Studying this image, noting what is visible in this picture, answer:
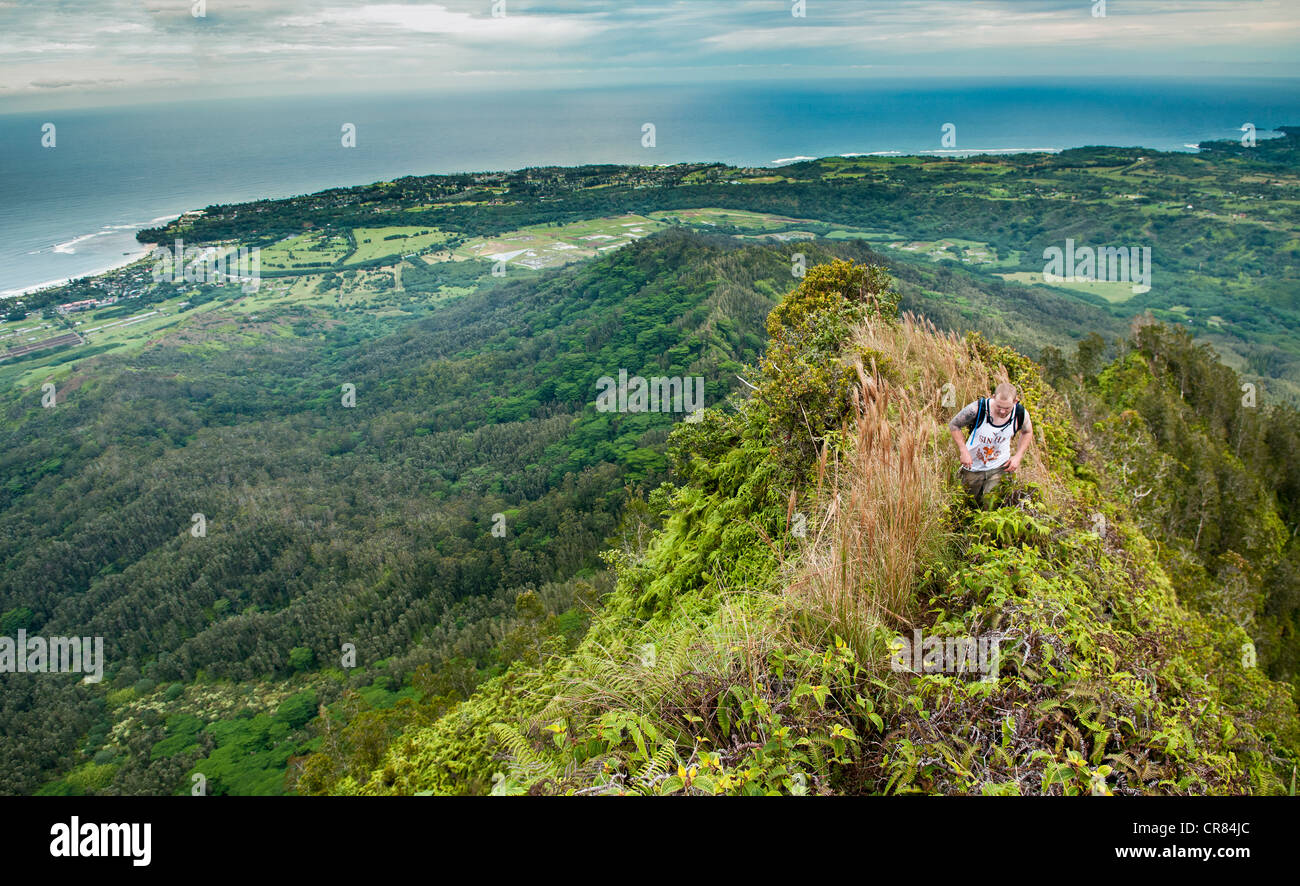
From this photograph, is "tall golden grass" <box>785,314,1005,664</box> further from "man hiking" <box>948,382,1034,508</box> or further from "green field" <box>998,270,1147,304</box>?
"green field" <box>998,270,1147,304</box>

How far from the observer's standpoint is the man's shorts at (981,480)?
3.66 metres

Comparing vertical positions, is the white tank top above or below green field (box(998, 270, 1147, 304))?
below

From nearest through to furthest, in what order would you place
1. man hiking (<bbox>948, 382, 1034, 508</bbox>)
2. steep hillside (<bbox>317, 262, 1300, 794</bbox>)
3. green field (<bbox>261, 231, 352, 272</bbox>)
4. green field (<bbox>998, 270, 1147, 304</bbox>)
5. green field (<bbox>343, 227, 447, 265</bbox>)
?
steep hillside (<bbox>317, 262, 1300, 794</bbox>) < man hiking (<bbox>948, 382, 1034, 508</bbox>) < green field (<bbox>998, 270, 1147, 304</bbox>) < green field (<bbox>261, 231, 352, 272</bbox>) < green field (<bbox>343, 227, 447, 265</bbox>)

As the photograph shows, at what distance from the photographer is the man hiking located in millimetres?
3639

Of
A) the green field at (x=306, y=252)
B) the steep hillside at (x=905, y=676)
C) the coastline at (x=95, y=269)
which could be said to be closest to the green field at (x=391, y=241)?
the green field at (x=306, y=252)

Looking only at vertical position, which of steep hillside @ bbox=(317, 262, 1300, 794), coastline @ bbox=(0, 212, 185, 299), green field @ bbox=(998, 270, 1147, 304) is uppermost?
coastline @ bbox=(0, 212, 185, 299)

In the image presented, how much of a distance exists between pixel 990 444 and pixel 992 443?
13mm

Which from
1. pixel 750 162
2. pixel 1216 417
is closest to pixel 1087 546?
pixel 1216 417

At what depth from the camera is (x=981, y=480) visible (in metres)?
3.69

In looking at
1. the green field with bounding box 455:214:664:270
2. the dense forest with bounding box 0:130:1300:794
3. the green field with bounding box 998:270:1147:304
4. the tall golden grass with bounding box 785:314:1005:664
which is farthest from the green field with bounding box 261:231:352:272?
the tall golden grass with bounding box 785:314:1005:664

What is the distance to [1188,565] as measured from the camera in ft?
36.5
